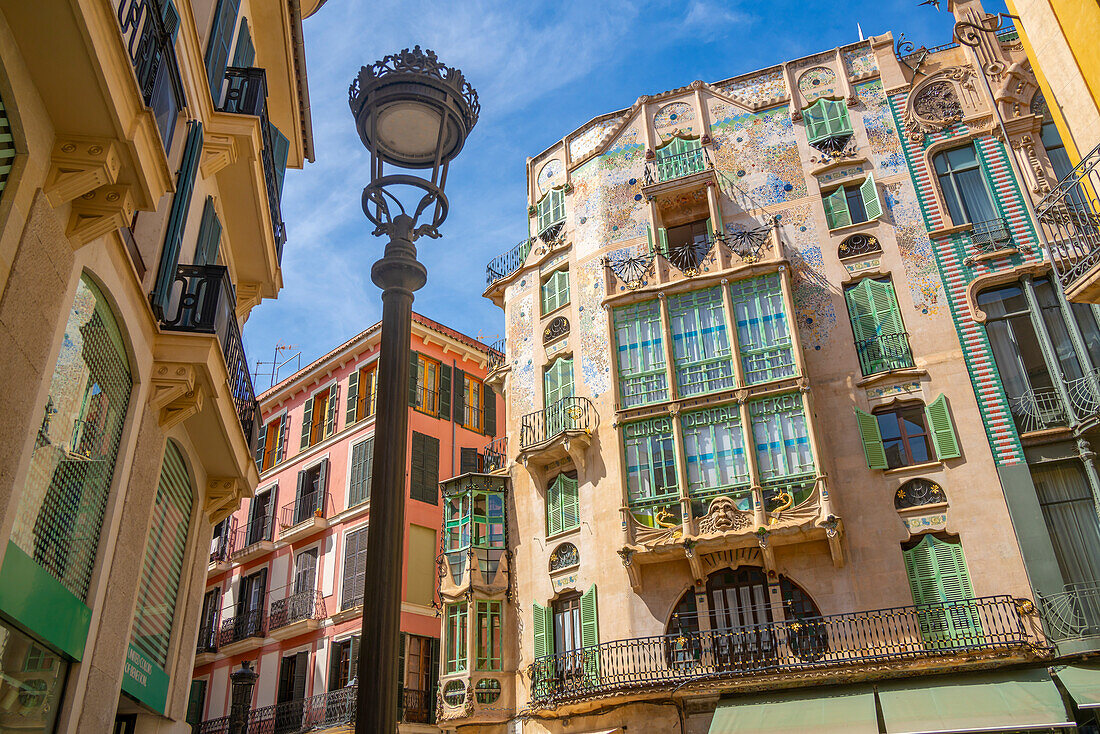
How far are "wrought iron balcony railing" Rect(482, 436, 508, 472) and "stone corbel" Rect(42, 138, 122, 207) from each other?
73.9 ft

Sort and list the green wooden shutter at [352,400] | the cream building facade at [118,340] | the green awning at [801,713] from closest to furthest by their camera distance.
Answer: the cream building facade at [118,340] < the green awning at [801,713] < the green wooden shutter at [352,400]

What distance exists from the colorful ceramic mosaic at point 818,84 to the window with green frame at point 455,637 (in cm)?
1897

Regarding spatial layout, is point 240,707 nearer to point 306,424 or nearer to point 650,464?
point 306,424

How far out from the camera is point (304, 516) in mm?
32656

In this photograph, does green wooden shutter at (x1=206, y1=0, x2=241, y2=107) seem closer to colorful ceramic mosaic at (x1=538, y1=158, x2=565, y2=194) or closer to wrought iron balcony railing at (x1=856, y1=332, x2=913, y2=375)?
wrought iron balcony railing at (x1=856, y1=332, x2=913, y2=375)

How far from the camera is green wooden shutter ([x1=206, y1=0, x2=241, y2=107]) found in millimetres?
12375

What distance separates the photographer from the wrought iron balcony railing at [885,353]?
23125 mm

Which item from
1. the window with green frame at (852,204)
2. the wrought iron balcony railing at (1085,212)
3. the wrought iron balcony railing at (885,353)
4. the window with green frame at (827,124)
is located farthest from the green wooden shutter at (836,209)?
the wrought iron balcony railing at (1085,212)

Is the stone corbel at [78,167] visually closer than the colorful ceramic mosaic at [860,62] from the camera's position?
Yes

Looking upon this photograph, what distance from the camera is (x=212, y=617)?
34.6 meters

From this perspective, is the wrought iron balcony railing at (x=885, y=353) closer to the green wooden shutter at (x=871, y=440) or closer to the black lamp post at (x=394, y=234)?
the green wooden shutter at (x=871, y=440)

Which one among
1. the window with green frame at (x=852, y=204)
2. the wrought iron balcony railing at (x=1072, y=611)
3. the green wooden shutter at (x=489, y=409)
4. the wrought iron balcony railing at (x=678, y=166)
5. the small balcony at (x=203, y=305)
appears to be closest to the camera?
the small balcony at (x=203, y=305)

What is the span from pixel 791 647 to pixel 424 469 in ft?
48.2

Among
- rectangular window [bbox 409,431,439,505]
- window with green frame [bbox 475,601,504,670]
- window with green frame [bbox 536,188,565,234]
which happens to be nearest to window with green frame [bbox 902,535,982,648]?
window with green frame [bbox 475,601,504,670]
